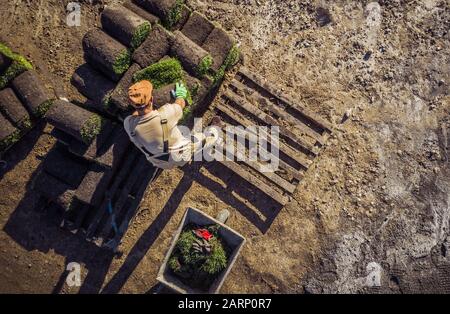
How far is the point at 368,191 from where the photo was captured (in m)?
7.10

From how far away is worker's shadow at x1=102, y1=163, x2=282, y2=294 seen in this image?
7.08 m

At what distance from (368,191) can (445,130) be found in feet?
6.18

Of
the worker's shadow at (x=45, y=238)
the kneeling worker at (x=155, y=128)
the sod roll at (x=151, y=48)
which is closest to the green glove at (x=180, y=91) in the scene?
the kneeling worker at (x=155, y=128)

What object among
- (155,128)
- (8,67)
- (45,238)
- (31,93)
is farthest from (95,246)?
(8,67)

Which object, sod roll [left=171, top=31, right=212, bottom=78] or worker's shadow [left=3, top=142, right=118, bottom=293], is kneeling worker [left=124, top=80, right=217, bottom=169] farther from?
worker's shadow [left=3, top=142, right=118, bottom=293]

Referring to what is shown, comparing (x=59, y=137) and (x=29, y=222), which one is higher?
(x=59, y=137)

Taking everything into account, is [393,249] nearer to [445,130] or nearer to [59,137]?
[445,130]

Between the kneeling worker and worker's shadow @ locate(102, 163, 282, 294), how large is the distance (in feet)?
4.38

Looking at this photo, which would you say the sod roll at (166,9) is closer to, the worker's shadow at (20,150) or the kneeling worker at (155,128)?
the kneeling worker at (155,128)

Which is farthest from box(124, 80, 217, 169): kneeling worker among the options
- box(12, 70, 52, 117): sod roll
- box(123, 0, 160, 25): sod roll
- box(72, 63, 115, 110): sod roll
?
box(12, 70, 52, 117): sod roll

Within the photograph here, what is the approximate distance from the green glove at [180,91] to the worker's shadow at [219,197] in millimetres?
1594

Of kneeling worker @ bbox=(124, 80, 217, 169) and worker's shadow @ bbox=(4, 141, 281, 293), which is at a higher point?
kneeling worker @ bbox=(124, 80, 217, 169)

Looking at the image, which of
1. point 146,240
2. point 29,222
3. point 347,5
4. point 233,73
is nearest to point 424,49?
point 347,5

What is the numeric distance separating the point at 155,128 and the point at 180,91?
3.08ft
